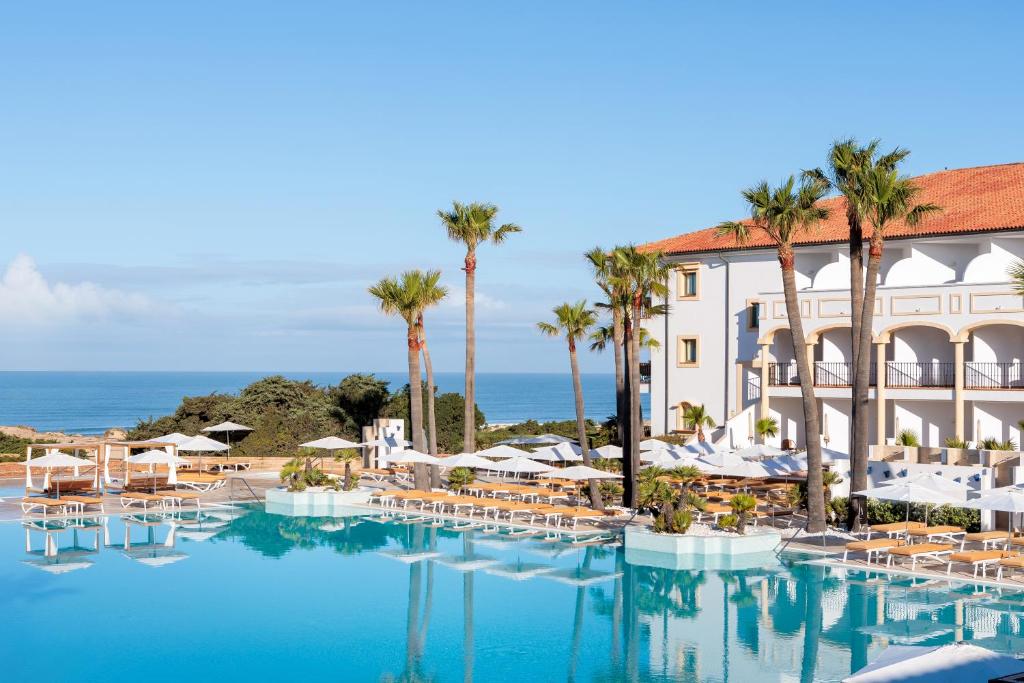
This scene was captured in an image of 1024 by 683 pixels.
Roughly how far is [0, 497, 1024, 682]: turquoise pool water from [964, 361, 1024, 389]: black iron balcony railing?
14.0m

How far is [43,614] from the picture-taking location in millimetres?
20000

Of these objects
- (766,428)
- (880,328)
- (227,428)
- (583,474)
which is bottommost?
(583,474)

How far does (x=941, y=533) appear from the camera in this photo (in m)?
24.9

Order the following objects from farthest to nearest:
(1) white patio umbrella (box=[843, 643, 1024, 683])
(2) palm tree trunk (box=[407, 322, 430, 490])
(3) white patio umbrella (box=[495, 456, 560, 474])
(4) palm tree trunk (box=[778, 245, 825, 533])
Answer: (2) palm tree trunk (box=[407, 322, 430, 490]) → (3) white patio umbrella (box=[495, 456, 560, 474]) → (4) palm tree trunk (box=[778, 245, 825, 533]) → (1) white patio umbrella (box=[843, 643, 1024, 683])

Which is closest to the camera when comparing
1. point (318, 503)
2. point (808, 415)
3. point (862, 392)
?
point (862, 392)

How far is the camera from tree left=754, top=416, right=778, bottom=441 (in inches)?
1553

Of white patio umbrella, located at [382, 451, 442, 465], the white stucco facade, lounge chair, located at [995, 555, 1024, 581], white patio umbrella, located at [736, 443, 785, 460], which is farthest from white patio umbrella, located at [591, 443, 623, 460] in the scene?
lounge chair, located at [995, 555, 1024, 581]

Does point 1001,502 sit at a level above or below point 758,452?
below

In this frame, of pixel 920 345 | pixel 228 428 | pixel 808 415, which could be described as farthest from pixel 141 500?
pixel 920 345

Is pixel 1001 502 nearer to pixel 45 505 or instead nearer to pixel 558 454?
pixel 558 454

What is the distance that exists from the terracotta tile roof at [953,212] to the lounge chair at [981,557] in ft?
47.6

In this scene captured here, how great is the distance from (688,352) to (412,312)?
13632 millimetres

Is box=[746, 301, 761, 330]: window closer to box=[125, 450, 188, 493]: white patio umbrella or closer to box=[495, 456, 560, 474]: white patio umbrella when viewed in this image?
box=[495, 456, 560, 474]: white patio umbrella

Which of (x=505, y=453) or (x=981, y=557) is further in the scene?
(x=505, y=453)
